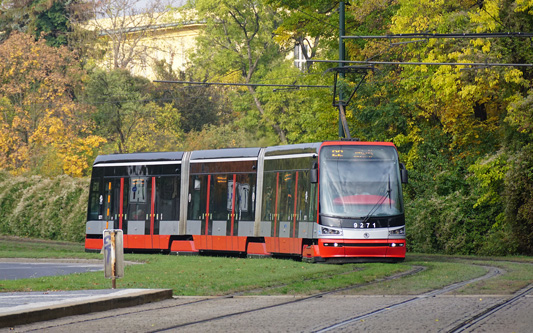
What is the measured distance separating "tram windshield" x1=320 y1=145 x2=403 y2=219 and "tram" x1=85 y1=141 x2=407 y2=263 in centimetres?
3

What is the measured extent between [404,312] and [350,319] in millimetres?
1151

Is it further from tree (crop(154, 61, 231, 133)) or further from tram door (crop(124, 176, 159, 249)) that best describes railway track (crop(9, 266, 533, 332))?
tree (crop(154, 61, 231, 133))

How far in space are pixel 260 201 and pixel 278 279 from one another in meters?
10.0

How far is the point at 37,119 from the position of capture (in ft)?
192

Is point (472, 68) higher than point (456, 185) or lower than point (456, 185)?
higher

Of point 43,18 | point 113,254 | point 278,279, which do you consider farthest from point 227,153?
point 43,18

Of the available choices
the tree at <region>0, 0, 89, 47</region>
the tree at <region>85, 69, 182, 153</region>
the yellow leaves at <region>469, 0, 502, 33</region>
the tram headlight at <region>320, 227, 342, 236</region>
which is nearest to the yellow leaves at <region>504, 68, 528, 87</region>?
the yellow leaves at <region>469, 0, 502, 33</region>

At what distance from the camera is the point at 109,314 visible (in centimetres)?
1288

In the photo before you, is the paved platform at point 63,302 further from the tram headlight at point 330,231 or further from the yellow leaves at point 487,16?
the yellow leaves at point 487,16

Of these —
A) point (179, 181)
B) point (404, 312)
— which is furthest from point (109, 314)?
point (179, 181)

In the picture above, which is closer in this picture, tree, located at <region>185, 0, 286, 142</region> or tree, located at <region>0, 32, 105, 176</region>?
tree, located at <region>0, 32, 105, 176</region>

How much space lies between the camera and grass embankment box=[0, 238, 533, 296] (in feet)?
55.2

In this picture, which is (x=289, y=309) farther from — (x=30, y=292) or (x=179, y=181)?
(x=179, y=181)

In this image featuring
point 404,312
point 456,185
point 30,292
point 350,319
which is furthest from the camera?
point 456,185
